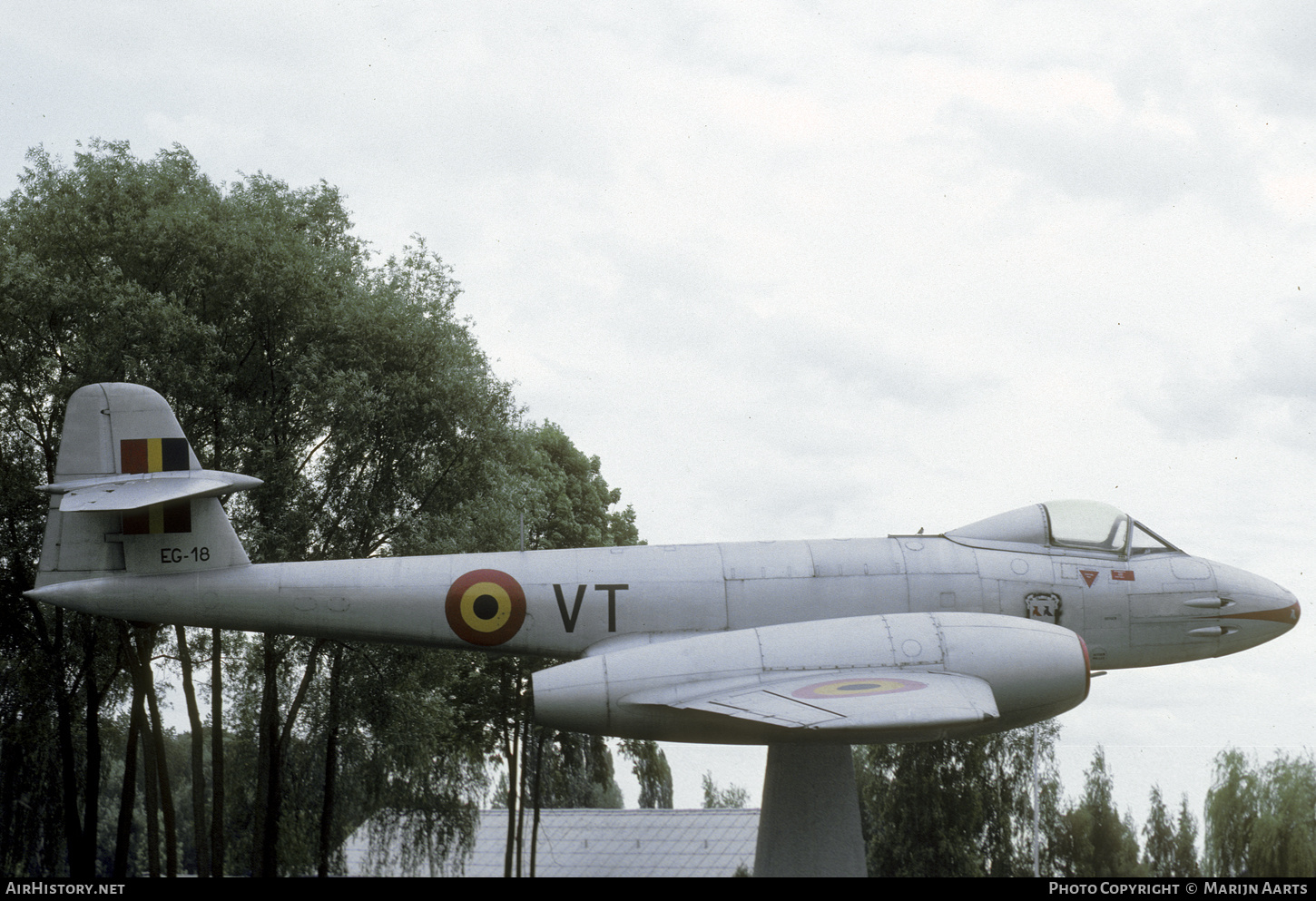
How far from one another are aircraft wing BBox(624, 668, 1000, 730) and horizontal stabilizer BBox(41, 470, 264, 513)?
16.0 ft

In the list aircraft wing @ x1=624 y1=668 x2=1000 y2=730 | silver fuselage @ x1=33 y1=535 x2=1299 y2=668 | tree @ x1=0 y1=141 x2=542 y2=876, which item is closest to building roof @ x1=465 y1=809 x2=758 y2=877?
tree @ x1=0 y1=141 x2=542 y2=876

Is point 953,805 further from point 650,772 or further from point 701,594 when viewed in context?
point 701,594

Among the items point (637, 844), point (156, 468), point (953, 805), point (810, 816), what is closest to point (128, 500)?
point (156, 468)

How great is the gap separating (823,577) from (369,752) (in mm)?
14525

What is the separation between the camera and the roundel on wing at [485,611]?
33.5ft

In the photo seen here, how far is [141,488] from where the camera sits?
10367 mm

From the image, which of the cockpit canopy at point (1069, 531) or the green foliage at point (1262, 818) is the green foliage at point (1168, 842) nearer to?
the green foliage at point (1262, 818)

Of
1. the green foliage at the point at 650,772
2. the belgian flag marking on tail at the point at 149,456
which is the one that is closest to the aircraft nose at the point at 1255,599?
the belgian flag marking on tail at the point at 149,456

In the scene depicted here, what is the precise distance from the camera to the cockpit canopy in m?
10.8

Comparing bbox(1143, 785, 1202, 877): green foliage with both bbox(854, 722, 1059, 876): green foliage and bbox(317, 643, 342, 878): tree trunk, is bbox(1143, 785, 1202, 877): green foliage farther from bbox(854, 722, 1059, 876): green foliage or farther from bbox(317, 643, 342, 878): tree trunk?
bbox(317, 643, 342, 878): tree trunk

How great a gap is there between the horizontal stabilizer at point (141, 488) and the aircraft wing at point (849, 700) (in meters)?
4.88

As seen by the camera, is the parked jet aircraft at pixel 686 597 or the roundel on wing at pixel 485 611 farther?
the roundel on wing at pixel 485 611
